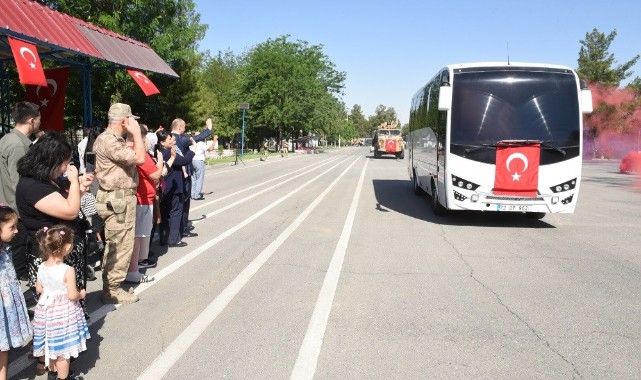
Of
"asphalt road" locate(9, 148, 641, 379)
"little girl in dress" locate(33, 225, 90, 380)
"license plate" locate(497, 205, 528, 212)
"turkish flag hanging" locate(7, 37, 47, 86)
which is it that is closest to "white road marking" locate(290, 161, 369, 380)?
"asphalt road" locate(9, 148, 641, 379)

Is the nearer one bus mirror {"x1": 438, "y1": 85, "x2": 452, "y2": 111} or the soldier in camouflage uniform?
the soldier in camouflage uniform

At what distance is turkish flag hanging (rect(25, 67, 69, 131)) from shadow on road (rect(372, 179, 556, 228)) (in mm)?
7260

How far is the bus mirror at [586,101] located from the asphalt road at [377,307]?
2254 mm

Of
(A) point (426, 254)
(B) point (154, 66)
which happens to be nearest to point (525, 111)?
(A) point (426, 254)

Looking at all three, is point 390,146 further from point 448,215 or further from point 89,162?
point 89,162

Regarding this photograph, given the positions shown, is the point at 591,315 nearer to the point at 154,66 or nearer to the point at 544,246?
the point at 544,246

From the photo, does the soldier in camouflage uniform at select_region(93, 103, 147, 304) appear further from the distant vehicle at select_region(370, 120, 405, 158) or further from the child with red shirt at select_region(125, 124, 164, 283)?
the distant vehicle at select_region(370, 120, 405, 158)

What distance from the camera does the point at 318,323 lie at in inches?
177

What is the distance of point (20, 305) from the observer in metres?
3.26

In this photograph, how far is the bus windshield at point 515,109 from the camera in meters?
9.32

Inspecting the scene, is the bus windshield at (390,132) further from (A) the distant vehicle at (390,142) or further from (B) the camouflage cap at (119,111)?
(B) the camouflage cap at (119,111)

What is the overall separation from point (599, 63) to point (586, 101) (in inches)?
2301

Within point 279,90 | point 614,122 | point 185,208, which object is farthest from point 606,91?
point 185,208

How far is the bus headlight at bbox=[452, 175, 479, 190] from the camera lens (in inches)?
368
